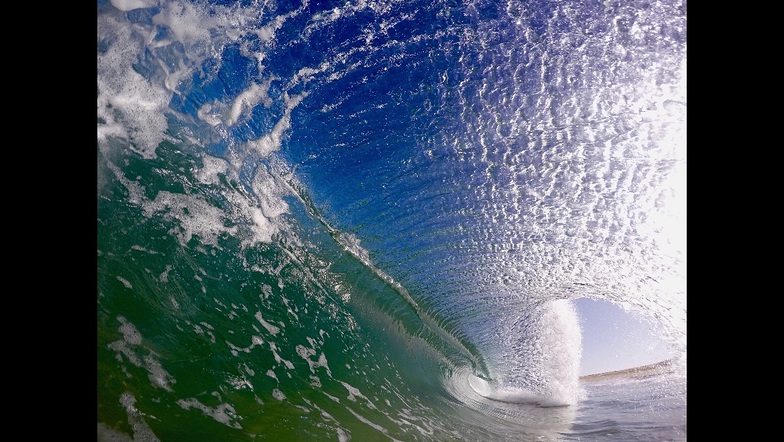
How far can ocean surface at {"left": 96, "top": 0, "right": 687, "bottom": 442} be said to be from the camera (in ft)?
7.71

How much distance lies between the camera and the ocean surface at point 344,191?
2350mm

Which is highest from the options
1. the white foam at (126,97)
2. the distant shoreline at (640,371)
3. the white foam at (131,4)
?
the white foam at (131,4)

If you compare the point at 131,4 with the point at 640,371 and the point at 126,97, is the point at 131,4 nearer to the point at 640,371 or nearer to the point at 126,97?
the point at 126,97

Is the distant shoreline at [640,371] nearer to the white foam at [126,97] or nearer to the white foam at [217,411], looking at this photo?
the white foam at [217,411]

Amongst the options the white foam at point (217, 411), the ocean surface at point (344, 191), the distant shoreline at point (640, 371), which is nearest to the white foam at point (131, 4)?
the ocean surface at point (344, 191)

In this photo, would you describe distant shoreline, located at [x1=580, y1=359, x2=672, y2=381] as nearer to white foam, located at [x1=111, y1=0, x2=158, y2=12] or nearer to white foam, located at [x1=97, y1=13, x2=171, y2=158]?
white foam, located at [x1=97, y1=13, x2=171, y2=158]

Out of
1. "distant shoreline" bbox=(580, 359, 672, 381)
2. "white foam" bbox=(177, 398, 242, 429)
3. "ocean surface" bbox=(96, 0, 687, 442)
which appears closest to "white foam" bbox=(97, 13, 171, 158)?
"ocean surface" bbox=(96, 0, 687, 442)

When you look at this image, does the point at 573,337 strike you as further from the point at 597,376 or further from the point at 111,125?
the point at 111,125

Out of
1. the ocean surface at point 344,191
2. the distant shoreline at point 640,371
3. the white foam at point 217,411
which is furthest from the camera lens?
the distant shoreline at point 640,371

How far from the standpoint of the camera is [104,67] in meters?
2.63

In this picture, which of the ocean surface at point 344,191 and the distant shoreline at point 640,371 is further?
the distant shoreline at point 640,371

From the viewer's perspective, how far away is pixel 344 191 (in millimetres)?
2891
